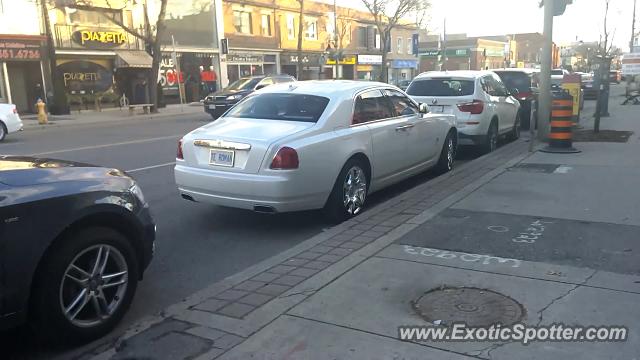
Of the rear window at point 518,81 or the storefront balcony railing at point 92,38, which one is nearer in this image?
the rear window at point 518,81

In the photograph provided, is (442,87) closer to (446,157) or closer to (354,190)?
(446,157)

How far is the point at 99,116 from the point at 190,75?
960 cm

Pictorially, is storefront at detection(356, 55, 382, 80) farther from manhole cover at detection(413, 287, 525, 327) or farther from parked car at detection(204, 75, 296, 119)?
manhole cover at detection(413, 287, 525, 327)

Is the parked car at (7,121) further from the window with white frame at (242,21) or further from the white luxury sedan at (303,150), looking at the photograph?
the window with white frame at (242,21)

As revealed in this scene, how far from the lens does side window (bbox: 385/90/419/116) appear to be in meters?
7.71

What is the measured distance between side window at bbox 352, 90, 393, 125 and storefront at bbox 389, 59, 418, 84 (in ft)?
165

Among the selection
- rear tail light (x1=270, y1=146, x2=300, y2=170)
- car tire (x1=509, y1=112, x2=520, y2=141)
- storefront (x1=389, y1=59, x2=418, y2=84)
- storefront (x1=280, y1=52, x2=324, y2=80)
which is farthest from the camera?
storefront (x1=389, y1=59, x2=418, y2=84)

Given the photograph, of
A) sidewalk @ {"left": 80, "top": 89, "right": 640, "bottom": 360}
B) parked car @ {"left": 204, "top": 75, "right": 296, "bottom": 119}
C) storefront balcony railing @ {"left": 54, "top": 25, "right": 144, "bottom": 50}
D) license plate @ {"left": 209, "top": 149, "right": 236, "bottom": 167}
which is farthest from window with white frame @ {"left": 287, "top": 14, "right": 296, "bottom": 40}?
license plate @ {"left": 209, "top": 149, "right": 236, "bottom": 167}

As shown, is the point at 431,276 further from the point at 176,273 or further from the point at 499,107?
the point at 499,107

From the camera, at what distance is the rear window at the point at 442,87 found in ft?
35.4

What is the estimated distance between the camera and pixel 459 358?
3.21 meters

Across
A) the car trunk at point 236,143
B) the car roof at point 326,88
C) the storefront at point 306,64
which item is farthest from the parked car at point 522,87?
the storefront at point 306,64

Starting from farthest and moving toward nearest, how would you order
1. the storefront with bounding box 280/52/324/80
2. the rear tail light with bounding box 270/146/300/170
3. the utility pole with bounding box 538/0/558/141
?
the storefront with bounding box 280/52/324/80 < the utility pole with bounding box 538/0/558/141 < the rear tail light with bounding box 270/146/300/170

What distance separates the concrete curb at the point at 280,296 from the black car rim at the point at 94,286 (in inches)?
8.8
